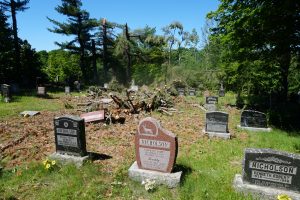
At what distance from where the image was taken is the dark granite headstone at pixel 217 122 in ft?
35.8

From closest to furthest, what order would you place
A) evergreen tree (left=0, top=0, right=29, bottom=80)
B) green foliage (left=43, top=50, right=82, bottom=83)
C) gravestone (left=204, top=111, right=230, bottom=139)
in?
gravestone (left=204, top=111, right=230, bottom=139), evergreen tree (left=0, top=0, right=29, bottom=80), green foliage (left=43, top=50, right=82, bottom=83)

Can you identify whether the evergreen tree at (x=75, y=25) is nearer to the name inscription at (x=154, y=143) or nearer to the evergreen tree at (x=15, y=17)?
the evergreen tree at (x=15, y=17)

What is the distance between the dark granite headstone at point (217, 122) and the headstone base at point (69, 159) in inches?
224

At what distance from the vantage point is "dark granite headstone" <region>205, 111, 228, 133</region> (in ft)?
35.8

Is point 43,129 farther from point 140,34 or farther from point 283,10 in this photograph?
point 140,34

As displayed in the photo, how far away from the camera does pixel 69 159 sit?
714 cm

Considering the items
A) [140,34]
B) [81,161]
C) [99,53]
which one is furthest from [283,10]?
[99,53]

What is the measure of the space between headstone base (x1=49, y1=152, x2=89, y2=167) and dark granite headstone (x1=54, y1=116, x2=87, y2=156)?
130 mm

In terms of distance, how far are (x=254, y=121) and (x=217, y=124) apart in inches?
94.6

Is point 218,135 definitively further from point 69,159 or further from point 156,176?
point 69,159

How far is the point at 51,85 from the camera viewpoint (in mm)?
32656

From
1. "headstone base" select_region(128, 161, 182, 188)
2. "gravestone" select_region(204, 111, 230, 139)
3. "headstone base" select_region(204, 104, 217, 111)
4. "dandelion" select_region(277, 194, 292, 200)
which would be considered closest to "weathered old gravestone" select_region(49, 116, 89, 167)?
"headstone base" select_region(128, 161, 182, 188)

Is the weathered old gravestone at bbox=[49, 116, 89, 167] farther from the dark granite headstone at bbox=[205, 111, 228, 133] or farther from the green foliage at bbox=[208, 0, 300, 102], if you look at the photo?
the green foliage at bbox=[208, 0, 300, 102]

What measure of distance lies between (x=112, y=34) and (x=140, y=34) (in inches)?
166
